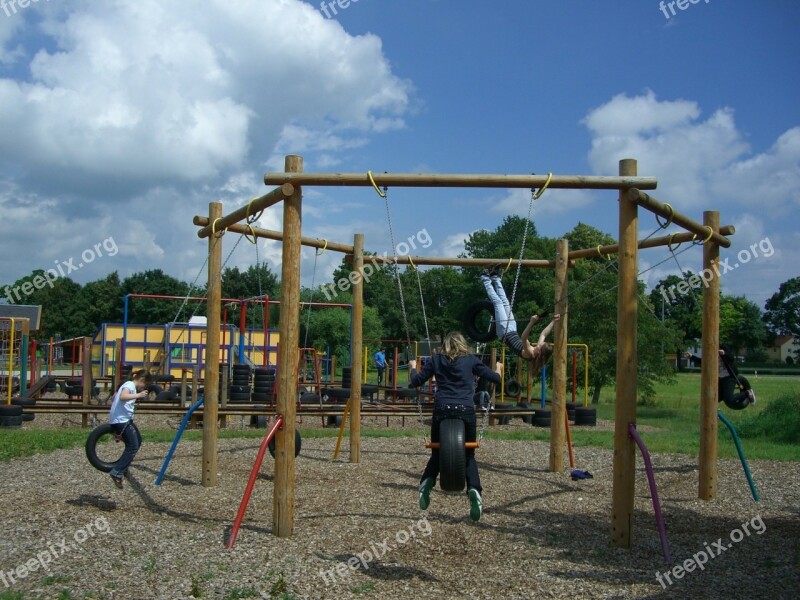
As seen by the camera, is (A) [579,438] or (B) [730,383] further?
(A) [579,438]

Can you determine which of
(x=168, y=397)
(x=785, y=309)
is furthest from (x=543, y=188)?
(x=785, y=309)

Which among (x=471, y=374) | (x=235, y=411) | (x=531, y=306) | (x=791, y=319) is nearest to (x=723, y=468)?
(x=471, y=374)

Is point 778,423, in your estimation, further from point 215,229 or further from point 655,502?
point 215,229

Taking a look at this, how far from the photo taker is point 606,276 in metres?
23.7

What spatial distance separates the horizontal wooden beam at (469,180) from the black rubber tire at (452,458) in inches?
86.5

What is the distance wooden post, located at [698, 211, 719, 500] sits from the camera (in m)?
8.64

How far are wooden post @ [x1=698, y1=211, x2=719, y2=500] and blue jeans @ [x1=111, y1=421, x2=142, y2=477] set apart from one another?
20.4ft

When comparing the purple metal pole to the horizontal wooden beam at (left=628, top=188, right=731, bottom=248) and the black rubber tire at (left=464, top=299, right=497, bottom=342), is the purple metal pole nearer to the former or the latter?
the horizontal wooden beam at (left=628, top=188, right=731, bottom=248)

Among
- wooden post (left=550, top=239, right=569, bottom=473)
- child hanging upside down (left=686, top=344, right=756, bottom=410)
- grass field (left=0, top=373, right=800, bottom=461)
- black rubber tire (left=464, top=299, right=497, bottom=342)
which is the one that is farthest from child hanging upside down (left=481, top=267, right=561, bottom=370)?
grass field (left=0, top=373, right=800, bottom=461)

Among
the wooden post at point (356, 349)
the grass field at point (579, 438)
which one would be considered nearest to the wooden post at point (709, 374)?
the grass field at point (579, 438)

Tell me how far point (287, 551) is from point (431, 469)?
4.42 ft

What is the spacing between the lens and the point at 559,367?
396 inches

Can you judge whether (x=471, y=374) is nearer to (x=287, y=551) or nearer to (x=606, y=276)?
(x=287, y=551)

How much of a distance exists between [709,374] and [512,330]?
2259 millimetres
